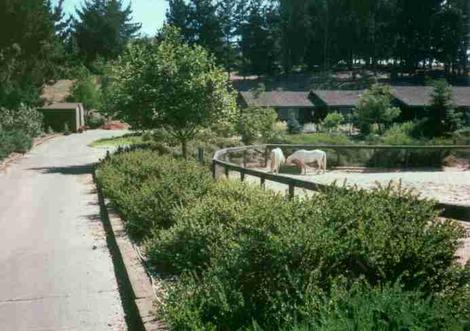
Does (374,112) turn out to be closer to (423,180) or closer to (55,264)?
(423,180)

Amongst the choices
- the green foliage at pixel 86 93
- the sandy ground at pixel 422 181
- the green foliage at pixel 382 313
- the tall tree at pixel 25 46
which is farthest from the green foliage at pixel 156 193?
the green foliage at pixel 86 93

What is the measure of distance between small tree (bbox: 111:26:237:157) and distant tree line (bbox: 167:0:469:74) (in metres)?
58.1

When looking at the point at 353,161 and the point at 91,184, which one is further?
the point at 353,161

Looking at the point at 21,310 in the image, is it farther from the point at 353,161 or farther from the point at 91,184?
the point at 353,161

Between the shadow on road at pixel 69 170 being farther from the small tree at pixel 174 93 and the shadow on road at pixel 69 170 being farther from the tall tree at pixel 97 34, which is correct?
the tall tree at pixel 97 34

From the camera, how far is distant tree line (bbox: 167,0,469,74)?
87188mm

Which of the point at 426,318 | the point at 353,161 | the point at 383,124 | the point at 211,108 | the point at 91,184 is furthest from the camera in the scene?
the point at 383,124

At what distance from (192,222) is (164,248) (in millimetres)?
584

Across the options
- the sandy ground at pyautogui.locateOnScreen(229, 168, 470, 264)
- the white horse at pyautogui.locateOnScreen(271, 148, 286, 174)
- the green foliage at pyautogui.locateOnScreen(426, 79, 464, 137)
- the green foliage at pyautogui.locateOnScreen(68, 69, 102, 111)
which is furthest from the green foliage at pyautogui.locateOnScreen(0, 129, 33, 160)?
the green foliage at pyautogui.locateOnScreen(68, 69, 102, 111)

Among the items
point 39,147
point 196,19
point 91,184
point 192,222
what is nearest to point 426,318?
point 192,222

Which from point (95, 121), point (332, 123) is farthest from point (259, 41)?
point (332, 123)

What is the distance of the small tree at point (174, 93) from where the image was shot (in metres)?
25.2

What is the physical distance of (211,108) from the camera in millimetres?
25438

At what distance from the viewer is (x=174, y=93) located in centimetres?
2520
